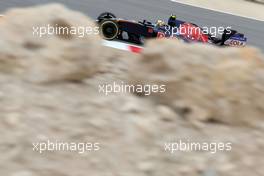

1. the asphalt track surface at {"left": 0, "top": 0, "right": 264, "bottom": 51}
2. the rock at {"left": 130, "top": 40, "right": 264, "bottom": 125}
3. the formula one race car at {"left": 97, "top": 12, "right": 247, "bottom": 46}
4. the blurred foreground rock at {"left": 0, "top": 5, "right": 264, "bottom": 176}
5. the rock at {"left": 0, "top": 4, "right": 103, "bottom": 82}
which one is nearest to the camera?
the blurred foreground rock at {"left": 0, "top": 5, "right": 264, "bottom": 176}

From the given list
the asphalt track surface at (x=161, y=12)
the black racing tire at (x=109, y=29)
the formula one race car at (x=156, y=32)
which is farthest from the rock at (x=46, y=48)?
the asphalt track surface at (x=161, y=12)

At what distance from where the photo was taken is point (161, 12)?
17547 millimetres

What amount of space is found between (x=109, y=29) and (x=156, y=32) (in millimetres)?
1018

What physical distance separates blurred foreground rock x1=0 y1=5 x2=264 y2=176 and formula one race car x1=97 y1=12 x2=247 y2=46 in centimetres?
680

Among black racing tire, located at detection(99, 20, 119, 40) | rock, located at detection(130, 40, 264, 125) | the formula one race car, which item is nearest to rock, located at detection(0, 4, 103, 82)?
rock, located at detection(130, 40, 264, 125)

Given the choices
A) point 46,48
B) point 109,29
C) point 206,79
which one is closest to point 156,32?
point 109,29

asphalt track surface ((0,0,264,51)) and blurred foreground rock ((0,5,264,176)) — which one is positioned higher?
blurred foreground rock ((0,5,264,176))

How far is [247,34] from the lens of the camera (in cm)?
1700

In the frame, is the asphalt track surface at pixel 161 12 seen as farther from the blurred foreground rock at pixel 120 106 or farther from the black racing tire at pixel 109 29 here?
the blurred foreground rock at pixel 120 106

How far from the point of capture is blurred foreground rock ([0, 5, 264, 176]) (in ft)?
11.4

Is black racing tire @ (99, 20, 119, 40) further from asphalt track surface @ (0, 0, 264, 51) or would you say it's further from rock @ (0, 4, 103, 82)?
rock @ (0, 4, 103, 82)

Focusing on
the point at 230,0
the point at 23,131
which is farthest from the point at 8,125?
the point at 230,0

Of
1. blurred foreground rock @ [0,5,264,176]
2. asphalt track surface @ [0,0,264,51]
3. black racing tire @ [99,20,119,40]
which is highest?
blurred foreground rock @ [0,5,264,176]

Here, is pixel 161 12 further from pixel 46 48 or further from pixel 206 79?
pixel 206 79
